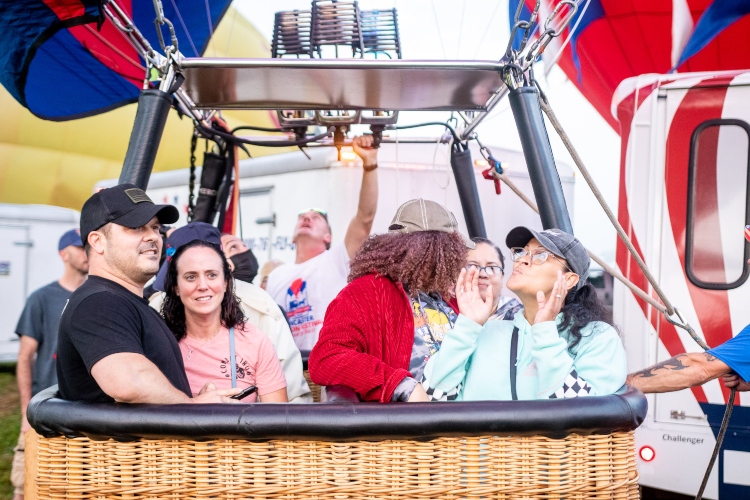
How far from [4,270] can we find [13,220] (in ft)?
2.17

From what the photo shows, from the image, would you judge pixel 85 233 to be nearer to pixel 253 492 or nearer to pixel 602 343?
pixel 253 492

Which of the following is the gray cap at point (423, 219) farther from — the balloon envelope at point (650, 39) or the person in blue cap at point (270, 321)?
the balloon envelope at point (650, 39)

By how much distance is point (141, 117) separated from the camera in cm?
224

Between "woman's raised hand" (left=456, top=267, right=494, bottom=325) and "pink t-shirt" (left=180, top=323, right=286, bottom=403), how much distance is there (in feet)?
3.15

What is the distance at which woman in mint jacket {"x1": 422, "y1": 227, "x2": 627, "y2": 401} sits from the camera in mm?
1919

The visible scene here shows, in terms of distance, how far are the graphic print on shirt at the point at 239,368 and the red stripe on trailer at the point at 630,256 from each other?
2.00 m

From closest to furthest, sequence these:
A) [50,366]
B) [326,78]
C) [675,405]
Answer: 1. [326,78]
2. [675,405]
3. [50,366]

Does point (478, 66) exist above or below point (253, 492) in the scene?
above

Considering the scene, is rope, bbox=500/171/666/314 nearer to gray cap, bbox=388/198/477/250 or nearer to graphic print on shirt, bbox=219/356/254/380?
A: gray cap, bbox=388/198/477/250

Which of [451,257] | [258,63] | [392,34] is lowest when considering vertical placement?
[451,257]

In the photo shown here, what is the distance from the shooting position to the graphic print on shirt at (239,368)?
2.60 metres

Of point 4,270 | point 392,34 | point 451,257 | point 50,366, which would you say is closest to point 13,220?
point 4,270

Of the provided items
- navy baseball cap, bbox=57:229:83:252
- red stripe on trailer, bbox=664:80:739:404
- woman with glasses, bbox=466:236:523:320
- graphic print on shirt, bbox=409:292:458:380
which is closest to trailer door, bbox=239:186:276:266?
navy baseball cap, bbox=57:229:83:252

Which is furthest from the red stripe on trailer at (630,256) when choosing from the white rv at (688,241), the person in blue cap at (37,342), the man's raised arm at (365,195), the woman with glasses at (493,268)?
the person in blue cap at (37,342)
